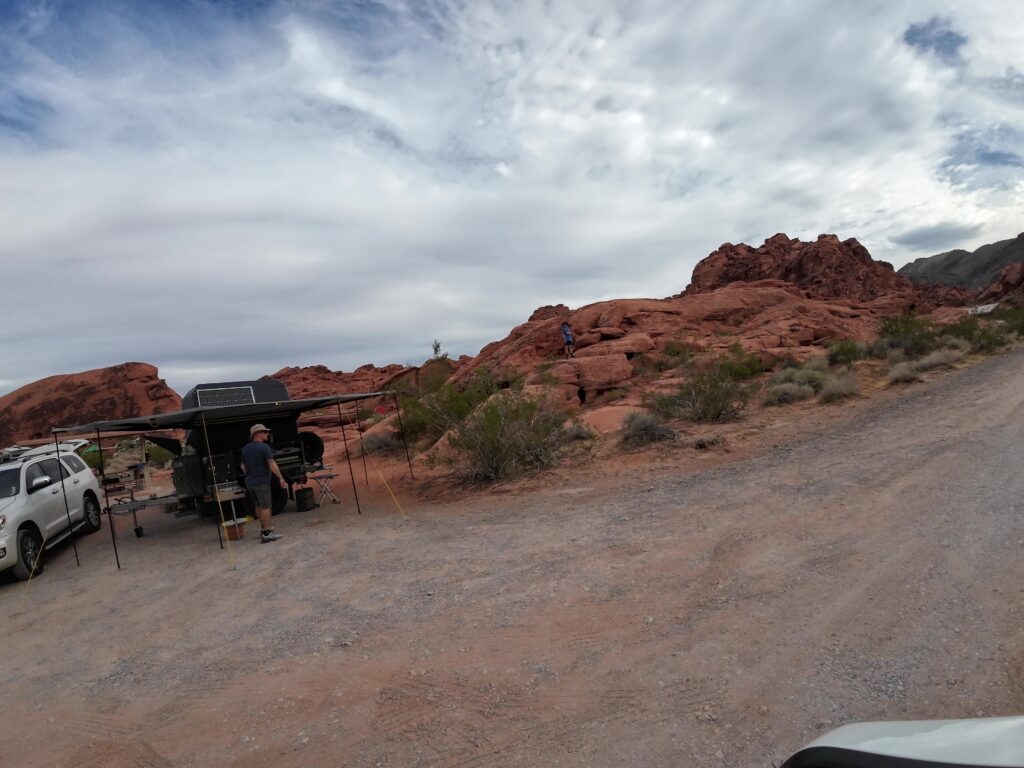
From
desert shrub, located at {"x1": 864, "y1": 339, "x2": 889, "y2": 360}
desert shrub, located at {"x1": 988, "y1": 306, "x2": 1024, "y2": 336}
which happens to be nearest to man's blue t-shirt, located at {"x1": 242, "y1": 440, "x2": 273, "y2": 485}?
desert shrub, located at {"x1": 864, "y1": 339, "x2": 889, "y2": 360}

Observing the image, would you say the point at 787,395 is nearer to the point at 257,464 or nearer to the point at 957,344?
the point at 957,344

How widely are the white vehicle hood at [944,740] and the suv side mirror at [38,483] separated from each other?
450 inches

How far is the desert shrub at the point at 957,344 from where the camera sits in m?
22.5

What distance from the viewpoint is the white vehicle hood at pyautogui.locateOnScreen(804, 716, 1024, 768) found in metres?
1.46

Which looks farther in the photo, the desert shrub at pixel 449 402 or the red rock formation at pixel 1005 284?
the red rock formation at pixel 1005 284

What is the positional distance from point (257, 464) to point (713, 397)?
10.2 m

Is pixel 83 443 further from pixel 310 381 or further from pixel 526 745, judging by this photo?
pixel 310 381

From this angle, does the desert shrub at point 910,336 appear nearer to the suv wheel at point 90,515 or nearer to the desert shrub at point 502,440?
the desert shrub at point 502,440

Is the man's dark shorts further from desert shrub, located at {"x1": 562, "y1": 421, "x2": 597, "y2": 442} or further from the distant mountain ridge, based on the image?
the distant mountain ridge

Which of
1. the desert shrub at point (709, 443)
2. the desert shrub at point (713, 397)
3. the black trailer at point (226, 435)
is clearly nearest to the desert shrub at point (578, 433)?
the desert shrub at point (713, 397)

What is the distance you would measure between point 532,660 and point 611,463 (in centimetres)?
810

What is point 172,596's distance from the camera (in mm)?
7414

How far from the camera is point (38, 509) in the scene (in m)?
9.84

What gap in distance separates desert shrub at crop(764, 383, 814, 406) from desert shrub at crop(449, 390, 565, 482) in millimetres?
7166
